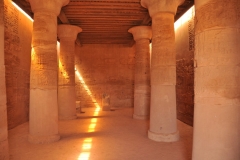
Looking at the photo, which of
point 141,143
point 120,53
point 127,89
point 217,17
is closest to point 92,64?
point 120,53

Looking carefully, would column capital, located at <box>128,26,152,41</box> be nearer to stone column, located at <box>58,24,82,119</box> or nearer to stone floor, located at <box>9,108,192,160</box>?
stone column, located at <box>58,24,82,119</box>

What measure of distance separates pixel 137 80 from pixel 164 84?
159 inches

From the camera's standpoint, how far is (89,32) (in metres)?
12.2

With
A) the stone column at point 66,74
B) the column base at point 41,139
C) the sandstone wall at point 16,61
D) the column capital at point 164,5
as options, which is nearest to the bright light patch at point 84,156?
the column base at point 41,139

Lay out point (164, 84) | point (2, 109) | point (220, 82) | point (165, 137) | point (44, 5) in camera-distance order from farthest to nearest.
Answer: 1. point (164, 84)
2. point (165, 137)
3. point (44, 5)
4. point (2, 109)
5. point (220, 82)

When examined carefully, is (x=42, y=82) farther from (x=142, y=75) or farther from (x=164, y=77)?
(x=142, y=75)

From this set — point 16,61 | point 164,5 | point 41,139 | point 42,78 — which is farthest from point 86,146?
point 16,61

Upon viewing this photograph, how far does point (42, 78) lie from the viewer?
613 centimetres

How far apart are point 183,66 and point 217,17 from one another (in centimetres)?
678

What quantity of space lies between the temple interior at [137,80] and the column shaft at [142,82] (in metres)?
0.05

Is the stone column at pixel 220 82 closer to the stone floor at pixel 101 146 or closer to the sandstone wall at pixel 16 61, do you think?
the stone floor at pixel 101 146

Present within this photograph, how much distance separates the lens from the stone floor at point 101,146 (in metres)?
5.06

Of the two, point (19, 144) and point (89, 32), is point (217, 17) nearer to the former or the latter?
point (19, 144)

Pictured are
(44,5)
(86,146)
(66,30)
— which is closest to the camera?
(86,146)
